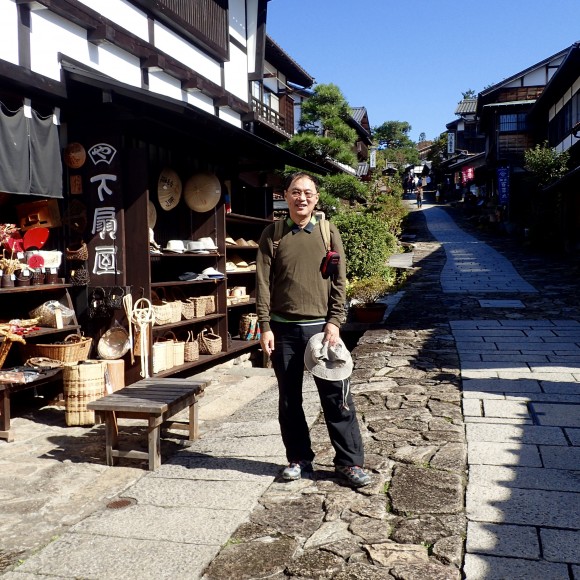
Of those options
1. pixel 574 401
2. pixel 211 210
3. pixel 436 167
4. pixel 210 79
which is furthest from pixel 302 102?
pixel 436 167

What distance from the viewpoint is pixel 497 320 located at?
39.6ft

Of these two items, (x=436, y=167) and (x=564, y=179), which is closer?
(x=564, y=179)

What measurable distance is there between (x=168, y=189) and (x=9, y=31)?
3.19 meters

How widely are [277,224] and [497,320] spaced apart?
8548 mm

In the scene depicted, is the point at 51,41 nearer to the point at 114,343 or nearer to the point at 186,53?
the point at 186,53

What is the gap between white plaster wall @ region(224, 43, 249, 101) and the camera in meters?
12.2

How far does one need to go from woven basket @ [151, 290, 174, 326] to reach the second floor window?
35.2m

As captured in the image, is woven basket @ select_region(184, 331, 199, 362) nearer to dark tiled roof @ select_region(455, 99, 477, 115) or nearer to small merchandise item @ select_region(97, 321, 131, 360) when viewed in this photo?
small merchandise item @ select_region(97, 321, 131, 360)

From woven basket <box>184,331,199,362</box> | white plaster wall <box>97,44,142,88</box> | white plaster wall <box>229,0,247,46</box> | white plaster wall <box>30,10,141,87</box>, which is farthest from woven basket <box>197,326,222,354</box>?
white plaster wall <box>229,0,247,46</box>

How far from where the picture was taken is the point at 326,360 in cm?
448

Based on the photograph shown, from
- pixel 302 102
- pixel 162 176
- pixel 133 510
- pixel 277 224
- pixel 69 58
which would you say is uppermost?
pixel 302 102

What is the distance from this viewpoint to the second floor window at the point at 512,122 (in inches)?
1523

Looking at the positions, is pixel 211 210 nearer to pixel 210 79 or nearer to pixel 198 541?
pixel 210 79

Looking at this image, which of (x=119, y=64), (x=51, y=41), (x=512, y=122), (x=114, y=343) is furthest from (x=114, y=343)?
(x=512, y=122)
